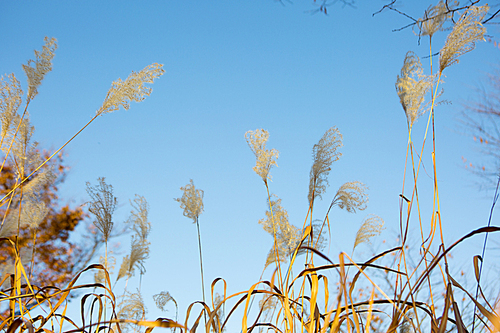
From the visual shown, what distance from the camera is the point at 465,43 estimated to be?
3.88 ft

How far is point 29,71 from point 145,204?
0.74 m

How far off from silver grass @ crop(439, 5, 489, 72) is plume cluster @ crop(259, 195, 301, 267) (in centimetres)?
80

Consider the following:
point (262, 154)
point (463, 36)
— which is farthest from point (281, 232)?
point (463, 36)

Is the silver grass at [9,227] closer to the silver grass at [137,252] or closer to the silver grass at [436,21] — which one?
the silver grass at [137,252]

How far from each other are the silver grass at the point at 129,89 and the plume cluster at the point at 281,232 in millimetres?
693

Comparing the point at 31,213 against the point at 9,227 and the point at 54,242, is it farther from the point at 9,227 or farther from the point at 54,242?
the point at 54,242

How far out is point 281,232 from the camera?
1.51 metres

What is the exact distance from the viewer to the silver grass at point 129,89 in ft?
4.77

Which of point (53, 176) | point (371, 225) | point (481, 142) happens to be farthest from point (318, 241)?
point (481, 142)

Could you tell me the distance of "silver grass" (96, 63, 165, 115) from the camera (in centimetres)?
145

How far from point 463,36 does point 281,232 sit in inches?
36.7

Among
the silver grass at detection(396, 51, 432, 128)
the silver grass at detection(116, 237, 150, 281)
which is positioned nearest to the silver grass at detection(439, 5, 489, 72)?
the silver grass at detection(396, 51, 432, 128)

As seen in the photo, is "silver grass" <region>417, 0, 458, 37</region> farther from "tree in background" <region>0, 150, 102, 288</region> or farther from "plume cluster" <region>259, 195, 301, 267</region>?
"tree in background" <region>0, 150, 102, 288</region>

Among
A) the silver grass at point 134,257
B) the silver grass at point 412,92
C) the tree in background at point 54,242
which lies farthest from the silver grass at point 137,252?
the tree in background at point 54,242
